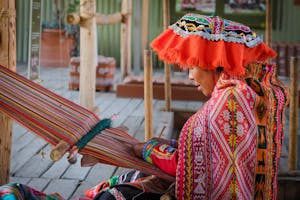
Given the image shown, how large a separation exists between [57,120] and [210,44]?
0.69 meters

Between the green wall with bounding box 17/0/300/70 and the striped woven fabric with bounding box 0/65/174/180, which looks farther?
the green wall with bounding box 17/0/300/70

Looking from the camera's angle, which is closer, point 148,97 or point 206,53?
point 206,53

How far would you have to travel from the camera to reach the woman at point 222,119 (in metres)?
1.94

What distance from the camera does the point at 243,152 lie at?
76.9 inches

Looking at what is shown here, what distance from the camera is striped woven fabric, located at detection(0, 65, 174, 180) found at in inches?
81.8

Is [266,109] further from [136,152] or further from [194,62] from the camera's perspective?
[136,152]

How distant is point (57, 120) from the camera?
212 centimetres

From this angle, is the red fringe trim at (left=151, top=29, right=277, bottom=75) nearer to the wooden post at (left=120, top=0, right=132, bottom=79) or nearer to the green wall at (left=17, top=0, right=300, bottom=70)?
the wooden post at (left=120, top=0, right=132, bottom=79)

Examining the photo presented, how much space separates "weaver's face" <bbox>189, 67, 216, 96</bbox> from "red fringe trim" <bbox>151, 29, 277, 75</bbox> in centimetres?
5

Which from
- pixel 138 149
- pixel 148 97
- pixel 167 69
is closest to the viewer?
pixel 138 149

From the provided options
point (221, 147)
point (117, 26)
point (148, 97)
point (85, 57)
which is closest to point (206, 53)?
point (221, 147)

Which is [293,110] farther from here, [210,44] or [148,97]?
[210,44]

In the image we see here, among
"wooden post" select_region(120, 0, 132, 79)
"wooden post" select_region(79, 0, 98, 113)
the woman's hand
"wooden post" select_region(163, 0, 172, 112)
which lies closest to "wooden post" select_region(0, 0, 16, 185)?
the woman's hand

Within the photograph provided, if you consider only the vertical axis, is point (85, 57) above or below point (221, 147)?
Answer: above
